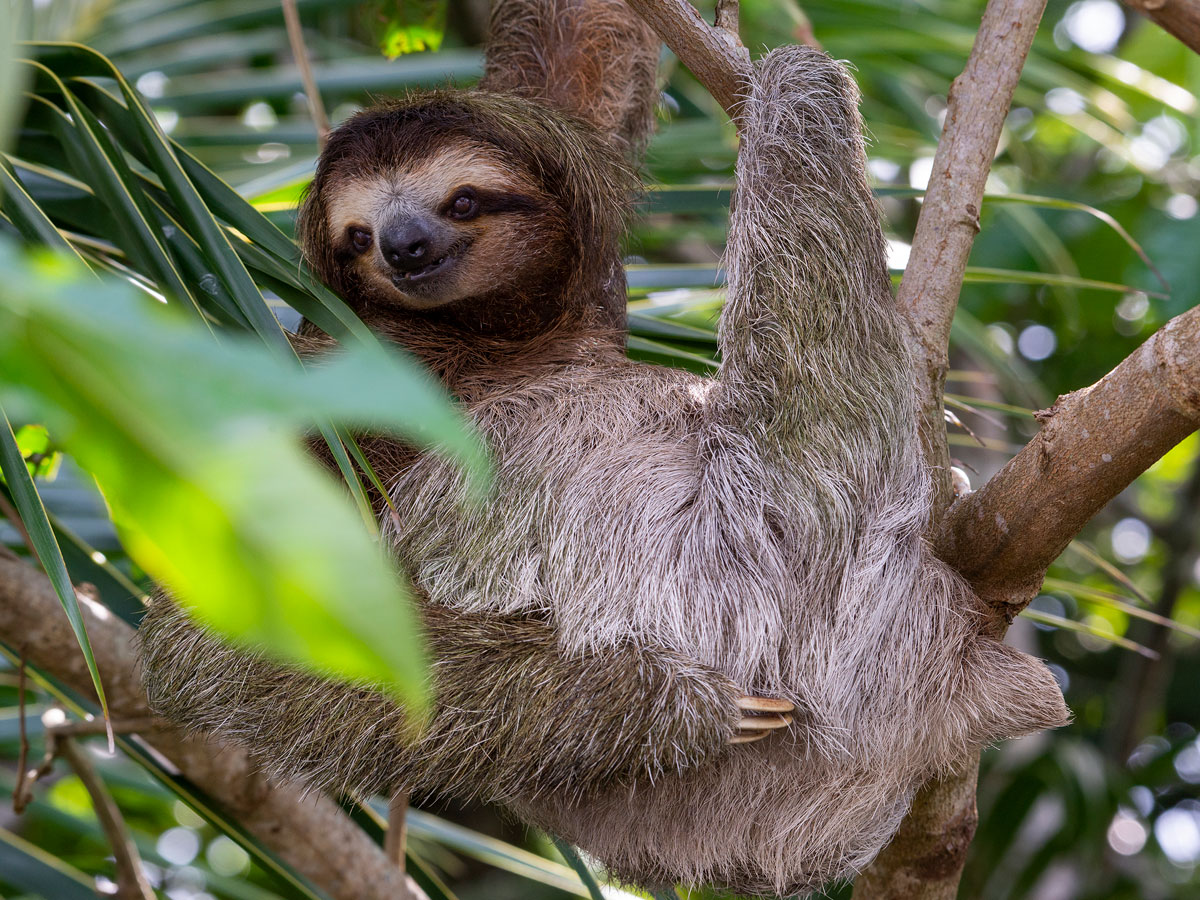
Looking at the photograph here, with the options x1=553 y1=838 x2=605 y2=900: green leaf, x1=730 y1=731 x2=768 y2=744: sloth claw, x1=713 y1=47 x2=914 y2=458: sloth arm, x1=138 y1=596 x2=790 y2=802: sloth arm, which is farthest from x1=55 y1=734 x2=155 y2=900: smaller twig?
x1=713 y1=47 x2=914 y2=458: sloth arm

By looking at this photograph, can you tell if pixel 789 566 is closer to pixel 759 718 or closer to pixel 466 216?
pixel 759 718

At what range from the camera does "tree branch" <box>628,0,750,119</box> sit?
347 cm

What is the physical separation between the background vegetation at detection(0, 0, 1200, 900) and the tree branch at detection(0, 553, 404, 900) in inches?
4.5

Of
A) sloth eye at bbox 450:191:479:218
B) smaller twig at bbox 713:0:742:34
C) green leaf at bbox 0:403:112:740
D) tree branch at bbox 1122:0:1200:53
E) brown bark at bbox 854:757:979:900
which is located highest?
smaller twig at bbox 713:0:742:34

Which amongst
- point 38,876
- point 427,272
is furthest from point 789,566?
point 38,876

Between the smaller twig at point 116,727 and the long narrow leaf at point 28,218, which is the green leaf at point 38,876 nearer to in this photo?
the smaller twig at point 116,727

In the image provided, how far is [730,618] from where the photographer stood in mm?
3568

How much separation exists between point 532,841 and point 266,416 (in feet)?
32.7

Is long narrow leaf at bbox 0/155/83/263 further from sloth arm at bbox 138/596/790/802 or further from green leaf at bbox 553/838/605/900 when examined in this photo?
green leaf at bbox 553/838/605/900

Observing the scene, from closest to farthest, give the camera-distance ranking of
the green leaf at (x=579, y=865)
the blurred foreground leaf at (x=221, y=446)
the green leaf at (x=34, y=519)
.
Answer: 1. the blurred foreground leaf at (x=221, y=446)
2. the green leaf at (x=34, y=519)
3. the green leaf at (x=579, y=865)

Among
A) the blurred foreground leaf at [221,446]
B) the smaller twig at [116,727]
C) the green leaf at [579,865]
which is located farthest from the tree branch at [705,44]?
the blurred foreground leaf at [221,446]

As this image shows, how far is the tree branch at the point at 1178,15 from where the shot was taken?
9.14 feet

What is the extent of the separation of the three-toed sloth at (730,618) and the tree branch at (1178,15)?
1021 mm

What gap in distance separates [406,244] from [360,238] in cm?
34
